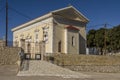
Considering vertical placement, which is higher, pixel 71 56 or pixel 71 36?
pixel 71 36

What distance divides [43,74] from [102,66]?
47.8ft

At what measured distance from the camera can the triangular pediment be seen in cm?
3675

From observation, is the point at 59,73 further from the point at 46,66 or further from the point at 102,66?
the point at 102,66

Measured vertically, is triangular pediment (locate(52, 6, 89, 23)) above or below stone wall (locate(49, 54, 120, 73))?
above

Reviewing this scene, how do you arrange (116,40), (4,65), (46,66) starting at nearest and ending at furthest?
(46,66) → (4,65) → (116,40)

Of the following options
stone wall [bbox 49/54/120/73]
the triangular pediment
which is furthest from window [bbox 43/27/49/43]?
stone wall [bbox 49/54/120/73]

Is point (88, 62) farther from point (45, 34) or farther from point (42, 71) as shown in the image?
point (42, 71)

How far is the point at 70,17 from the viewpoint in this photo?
38469mm

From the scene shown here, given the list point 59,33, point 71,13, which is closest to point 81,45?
point 71,13

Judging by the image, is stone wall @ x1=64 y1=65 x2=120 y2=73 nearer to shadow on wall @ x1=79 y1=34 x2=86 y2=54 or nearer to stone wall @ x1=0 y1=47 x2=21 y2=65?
shadow on wall @ x1=79 y1=34 x2=86 y2=54

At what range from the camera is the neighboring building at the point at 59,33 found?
116 feet

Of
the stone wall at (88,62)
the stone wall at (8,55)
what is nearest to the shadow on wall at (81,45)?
the stone wall at (88,62)

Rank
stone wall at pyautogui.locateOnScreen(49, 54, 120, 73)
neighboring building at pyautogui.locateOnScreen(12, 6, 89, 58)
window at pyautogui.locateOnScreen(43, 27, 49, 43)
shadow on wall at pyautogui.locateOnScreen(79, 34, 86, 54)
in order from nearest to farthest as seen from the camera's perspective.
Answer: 1. stone wall at pyautogui.locateOnScreen(49, 54, 120, 73)
2. neighboring building at pyautogui.locateOnScreen(12, 6, 89, 58)
3. window at pyautogui.locateOnScreen(43, 27, 49, 43)
4. shadow on wall at pyautogui.locateOnScreen(79, 34, 86, 54)

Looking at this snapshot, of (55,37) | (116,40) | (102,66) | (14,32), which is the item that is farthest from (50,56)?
(116,40)
